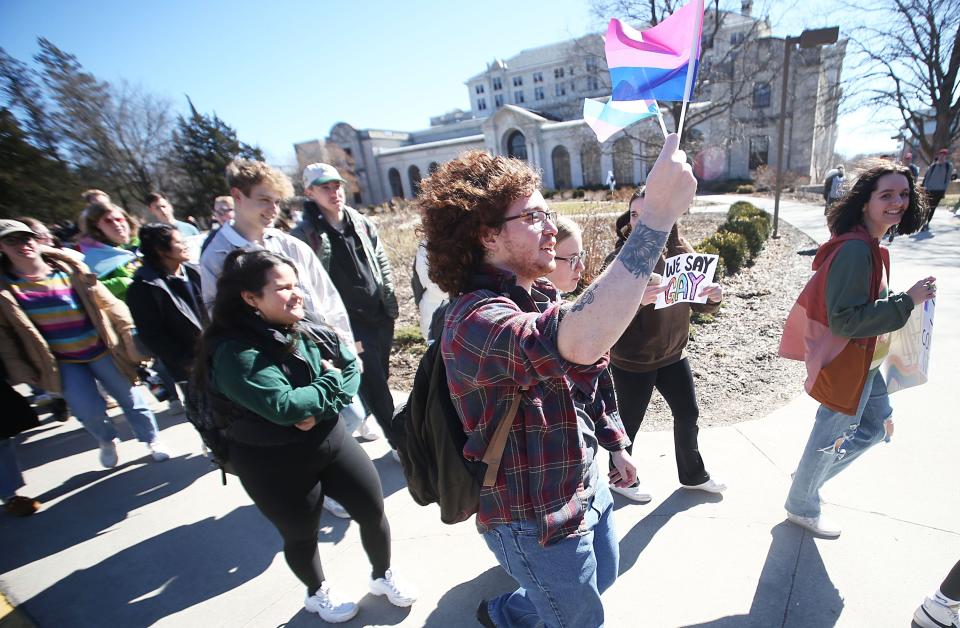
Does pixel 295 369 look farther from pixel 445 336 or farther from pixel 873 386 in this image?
pixel 873 386

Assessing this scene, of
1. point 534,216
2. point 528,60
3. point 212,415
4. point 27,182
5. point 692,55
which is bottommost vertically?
point 212,415

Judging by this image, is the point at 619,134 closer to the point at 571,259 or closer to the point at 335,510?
the point at 571,259

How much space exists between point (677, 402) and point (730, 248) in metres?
6.04

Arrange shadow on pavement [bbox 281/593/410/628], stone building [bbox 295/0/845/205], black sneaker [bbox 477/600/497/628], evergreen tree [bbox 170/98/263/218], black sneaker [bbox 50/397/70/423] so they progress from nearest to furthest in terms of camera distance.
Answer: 1. black sneaker [bbox 477/600/497/628]
2. shadow on pavement [bbox 281/593/410/628]
3. black sneaker [bbox 50/397/70/423]
4. stone building [bbox 295/0/845/205]
5. evergreen tree [bbox 170/98/263/218]

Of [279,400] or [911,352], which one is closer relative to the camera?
[279,400]

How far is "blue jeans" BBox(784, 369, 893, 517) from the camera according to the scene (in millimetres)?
2213

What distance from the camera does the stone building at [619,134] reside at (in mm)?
18000

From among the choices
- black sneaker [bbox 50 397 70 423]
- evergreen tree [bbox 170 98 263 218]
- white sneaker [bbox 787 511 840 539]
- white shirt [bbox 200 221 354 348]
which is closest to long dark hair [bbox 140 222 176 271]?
white shirt [bbox 200 221 354 348]

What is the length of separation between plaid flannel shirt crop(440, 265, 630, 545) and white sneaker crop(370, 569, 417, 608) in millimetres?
1174

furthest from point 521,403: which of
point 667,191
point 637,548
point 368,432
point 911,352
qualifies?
point 368,432

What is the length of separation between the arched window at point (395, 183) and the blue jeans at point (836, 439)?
5240cm

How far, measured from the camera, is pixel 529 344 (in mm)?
1025

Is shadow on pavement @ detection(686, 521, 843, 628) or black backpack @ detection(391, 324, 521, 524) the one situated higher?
black backpack @ detection(391, 324, 521, 524)

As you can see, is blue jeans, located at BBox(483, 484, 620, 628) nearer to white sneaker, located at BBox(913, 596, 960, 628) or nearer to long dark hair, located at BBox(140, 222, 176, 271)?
white sneaker, located at BBox(913, 596, 960, 628)
